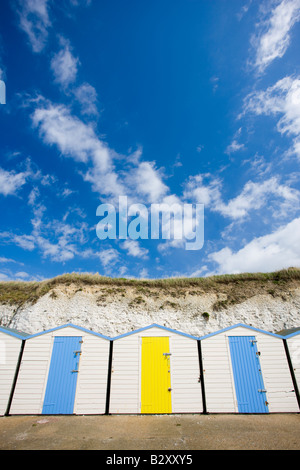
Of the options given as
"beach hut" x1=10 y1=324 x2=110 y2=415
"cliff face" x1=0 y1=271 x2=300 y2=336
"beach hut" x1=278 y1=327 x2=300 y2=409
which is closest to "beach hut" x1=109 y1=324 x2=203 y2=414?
"beach hut" x1=10 y1=324 x2=110 y2=415

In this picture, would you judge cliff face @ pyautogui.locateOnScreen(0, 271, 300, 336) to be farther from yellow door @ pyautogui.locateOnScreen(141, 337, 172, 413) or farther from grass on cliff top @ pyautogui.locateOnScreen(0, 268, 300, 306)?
yellow door @ pyautogui.locateOnScreen(141, 337, 172, 413)

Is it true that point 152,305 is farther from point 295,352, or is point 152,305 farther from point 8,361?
point 8,361

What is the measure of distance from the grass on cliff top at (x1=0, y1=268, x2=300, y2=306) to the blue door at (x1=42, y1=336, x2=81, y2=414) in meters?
8.89

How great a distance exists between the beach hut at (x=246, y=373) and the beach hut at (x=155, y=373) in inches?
24.2

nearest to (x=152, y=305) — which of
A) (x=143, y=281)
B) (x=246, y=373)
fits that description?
(x=143, y=281)

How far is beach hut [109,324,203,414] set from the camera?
941 cm

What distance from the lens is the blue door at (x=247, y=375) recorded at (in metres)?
9.38

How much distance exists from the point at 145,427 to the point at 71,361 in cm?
414

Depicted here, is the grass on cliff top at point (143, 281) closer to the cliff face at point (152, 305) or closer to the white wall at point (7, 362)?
the cliff face at point (152, 305)

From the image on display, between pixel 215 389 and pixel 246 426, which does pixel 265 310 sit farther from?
pixel 246 426

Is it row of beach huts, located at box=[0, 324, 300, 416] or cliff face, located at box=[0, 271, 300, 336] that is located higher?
cliff face, located at box=[0, 271, 300, 336]

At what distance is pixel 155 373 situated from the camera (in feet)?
32.3
